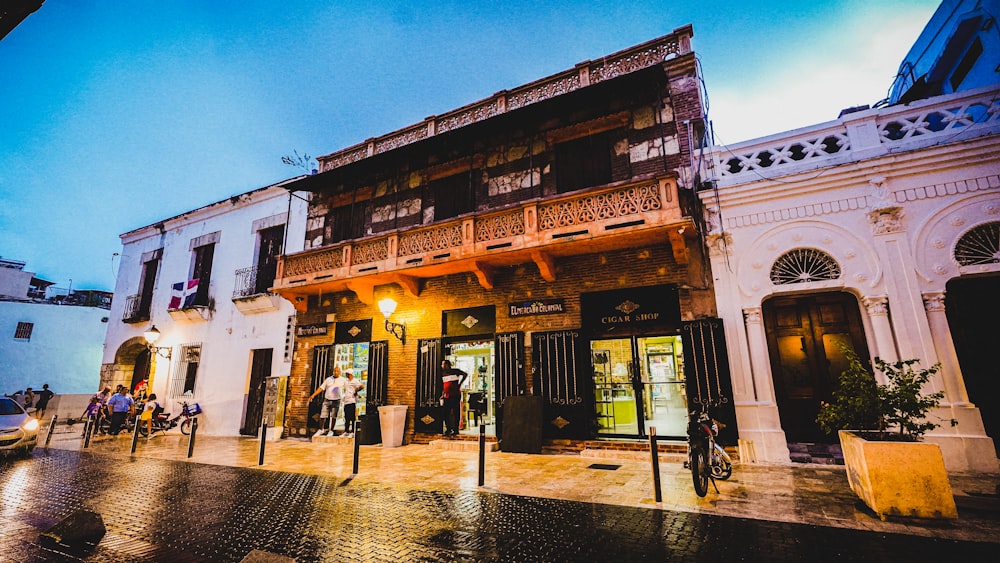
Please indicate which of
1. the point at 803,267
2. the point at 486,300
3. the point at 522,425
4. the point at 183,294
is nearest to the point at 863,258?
the point at 803,267

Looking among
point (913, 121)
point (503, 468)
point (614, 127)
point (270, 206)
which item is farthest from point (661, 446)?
point (270, 206)

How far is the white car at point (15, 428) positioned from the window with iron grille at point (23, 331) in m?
20.1

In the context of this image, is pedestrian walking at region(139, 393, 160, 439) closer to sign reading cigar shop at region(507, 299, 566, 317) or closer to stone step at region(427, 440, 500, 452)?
stone step at region(427, 440, 500, 452)

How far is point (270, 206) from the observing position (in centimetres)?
1591

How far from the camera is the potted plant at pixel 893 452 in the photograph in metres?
4.51

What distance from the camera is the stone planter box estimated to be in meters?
4.48

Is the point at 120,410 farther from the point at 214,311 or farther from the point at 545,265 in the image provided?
the point at 545,265

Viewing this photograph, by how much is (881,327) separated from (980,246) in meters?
2.12

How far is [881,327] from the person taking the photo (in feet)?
25.0

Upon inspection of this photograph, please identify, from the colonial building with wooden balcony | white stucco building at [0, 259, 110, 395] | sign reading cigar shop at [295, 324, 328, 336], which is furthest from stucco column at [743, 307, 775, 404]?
white stucco building at [0, 259, 110, 395]

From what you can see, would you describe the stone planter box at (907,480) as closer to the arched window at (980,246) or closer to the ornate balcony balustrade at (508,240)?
the ornate balcony balustrade at (508,240)

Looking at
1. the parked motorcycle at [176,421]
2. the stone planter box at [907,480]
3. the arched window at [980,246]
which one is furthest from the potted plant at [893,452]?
the parked motorcycle at [176,421]

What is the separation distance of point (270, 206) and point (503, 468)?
1369cm

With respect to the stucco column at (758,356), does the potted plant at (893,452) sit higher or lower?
lower
